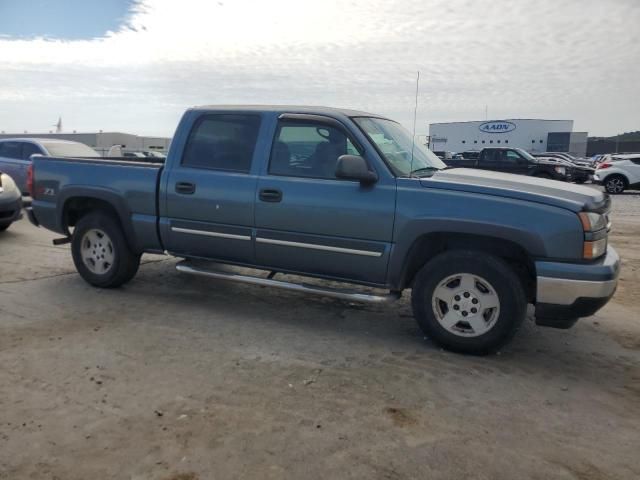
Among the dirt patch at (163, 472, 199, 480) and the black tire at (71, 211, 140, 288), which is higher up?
the black tire at (71, 211, 140, 288)

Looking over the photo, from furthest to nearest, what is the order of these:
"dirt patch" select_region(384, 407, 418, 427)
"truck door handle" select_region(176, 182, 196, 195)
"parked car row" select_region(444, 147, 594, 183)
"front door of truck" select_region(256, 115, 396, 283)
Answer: "parked car row" select_region(444, 147, 594, 183) → "truck door handle" select_region(176, 182, 196, 195) → "front door of truck" select_region(256, 115, 396, 283) → "dirt patch" select_region(384, 407, 418, 427)

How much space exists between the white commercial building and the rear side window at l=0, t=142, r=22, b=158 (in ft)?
157

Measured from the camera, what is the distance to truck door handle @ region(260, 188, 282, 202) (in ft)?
15.7

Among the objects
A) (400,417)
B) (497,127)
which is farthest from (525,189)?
(497,127)

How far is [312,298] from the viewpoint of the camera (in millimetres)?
5797

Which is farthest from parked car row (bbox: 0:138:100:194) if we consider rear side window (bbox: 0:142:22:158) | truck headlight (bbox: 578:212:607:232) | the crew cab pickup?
the crew cab pickup

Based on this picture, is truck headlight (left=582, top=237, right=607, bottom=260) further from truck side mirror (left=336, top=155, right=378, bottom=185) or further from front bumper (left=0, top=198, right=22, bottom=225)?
front bumper (left=0, top=198, right=22, bottom=225)

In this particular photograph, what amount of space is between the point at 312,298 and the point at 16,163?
9.53 meters

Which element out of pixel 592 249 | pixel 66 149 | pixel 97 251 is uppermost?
pixel 66 149

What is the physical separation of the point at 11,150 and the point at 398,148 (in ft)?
35.6

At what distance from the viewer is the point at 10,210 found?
8.74m

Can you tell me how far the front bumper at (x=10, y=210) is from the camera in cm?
865

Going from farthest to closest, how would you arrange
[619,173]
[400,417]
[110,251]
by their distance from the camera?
[619,173] → [110,251] → [400,417]

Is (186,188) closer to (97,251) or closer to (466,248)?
(97,251)
